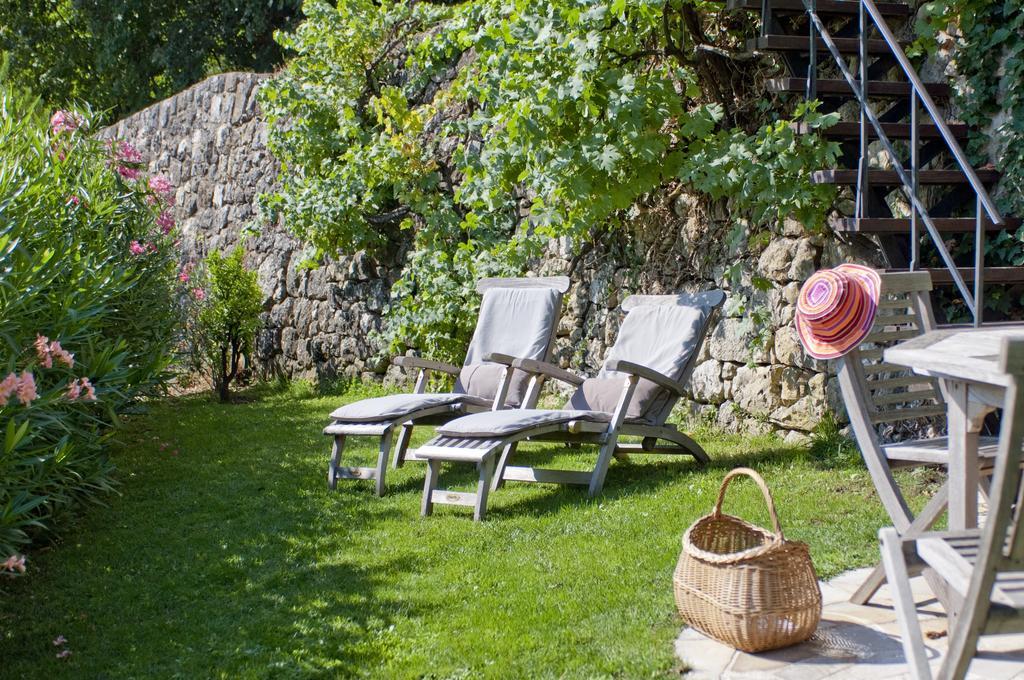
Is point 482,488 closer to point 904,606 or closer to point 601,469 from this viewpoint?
point 601,469

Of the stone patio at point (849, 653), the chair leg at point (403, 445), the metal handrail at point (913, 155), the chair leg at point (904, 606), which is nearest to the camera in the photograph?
the chair leg at point (904, 606)

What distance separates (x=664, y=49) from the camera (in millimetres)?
5891

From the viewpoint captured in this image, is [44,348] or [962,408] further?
[44,348]

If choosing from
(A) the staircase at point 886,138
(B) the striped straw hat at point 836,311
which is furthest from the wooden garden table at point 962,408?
(A) the staircase at point 886,138

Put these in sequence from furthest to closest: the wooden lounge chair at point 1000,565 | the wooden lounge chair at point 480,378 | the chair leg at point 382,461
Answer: the wooden lounge chair at point 480,378 → the chair leg at point 382,461 → the wooden lounge chair at point 1000,565

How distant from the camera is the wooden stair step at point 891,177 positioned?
4.72 metres

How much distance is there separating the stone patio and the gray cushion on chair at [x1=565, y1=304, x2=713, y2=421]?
6.84 feet

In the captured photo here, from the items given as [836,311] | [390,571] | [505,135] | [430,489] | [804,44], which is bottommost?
[390,571]

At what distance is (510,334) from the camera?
6012 millimetres

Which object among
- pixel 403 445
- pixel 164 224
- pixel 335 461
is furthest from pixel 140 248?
pixel 403 445

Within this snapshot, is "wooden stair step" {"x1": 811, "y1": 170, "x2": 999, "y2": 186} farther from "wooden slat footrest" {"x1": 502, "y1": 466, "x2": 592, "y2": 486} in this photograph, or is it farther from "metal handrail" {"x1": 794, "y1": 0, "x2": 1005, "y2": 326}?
"wooden slat footrest" {"x1": 502, "y1": 466, "x2": 592, "y2": 486}

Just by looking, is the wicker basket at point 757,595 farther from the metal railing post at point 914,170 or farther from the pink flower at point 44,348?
the pink flower at point 44,348

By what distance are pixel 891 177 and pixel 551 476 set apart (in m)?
2.17

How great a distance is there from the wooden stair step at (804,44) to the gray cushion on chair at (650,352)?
1.39 metres
